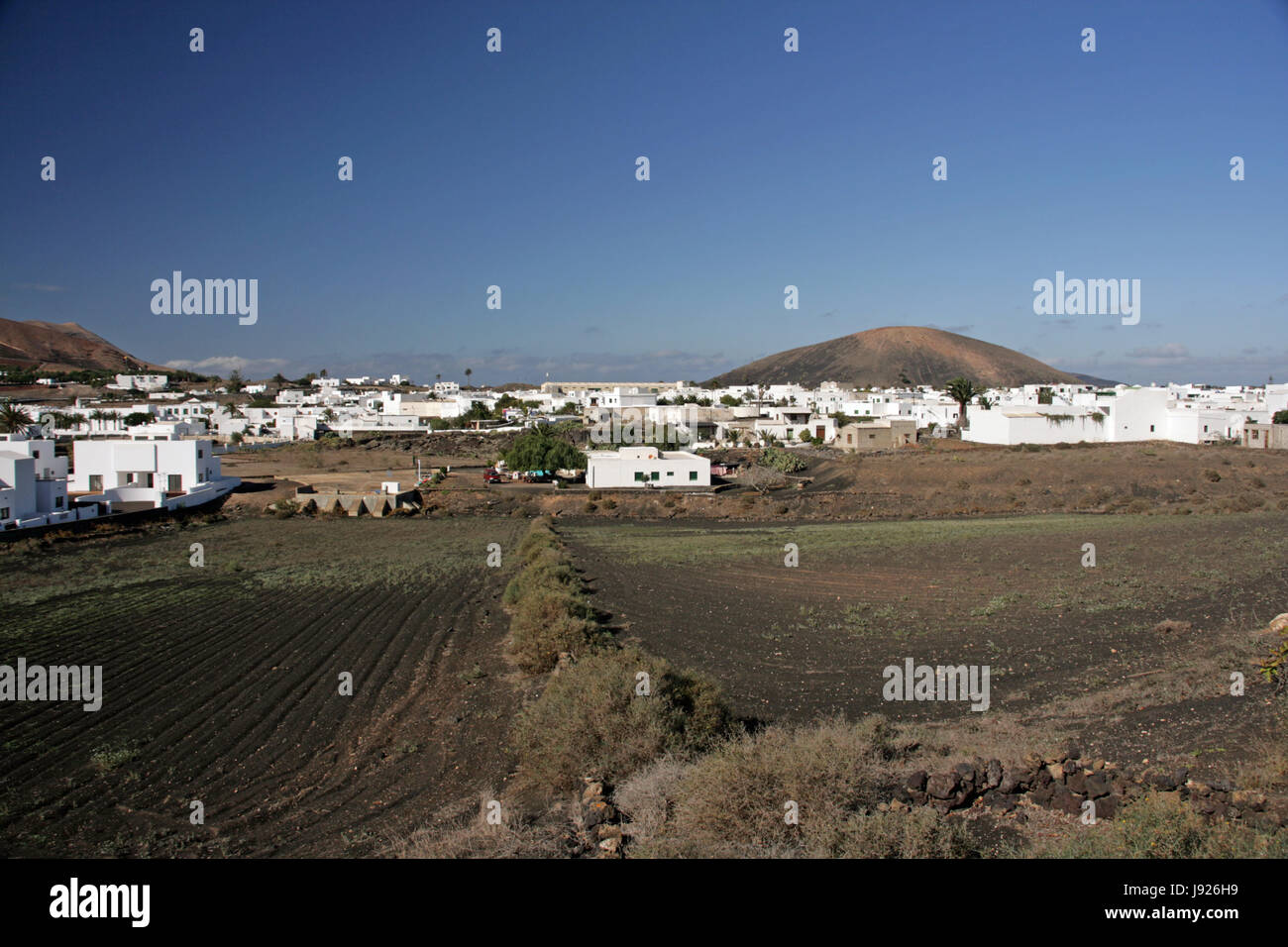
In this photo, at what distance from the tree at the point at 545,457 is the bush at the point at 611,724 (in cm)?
3763

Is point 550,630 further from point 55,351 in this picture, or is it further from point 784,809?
point 55,351

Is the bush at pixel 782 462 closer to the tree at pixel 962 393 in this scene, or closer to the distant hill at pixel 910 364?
the tree at pixel 962 393

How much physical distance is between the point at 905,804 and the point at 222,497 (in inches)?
1602

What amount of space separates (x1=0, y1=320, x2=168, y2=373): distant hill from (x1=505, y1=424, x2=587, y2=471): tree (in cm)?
9545

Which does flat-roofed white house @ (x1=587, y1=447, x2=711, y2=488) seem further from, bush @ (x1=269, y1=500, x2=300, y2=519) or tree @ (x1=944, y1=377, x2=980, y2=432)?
tree @ (x1=944, y1=377, x2=980, y2=432)

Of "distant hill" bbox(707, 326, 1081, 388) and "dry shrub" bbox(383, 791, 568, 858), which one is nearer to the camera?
"dry shrub" bbox(383, 791, 568, 858)

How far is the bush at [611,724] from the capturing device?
7.99 metres

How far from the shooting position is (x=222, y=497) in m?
39.3

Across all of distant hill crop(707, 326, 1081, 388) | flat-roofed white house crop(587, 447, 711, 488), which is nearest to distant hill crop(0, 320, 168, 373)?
flat-roofed white house crop(587, 447, 711, 488)

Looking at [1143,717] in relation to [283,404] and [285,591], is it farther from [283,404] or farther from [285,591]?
[283,404]

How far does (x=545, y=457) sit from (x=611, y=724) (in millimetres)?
39143

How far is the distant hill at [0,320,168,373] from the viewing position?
114500mm

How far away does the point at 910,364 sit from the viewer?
17712cm
